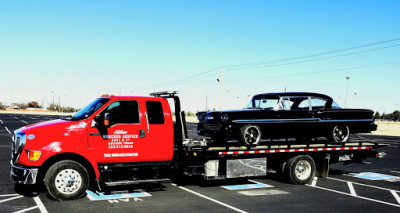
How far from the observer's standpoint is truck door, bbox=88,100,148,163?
791 centimetres

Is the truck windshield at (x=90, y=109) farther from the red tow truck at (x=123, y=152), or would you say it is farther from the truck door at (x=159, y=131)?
the truck door at (x=159, y=131)

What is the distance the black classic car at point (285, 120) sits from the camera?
9.95 meters

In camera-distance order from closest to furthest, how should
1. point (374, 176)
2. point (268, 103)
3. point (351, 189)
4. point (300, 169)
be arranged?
point (351, 189), point (300, 169), point (268, 103), point (374, 176)

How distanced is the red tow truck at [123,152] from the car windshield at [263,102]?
1.28 metres

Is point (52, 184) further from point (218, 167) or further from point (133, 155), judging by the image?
point (218, 167)

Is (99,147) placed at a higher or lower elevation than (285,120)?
lower

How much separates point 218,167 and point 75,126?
3.53 m

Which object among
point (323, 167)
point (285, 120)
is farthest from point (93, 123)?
point (323, 167)

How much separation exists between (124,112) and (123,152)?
88 cm

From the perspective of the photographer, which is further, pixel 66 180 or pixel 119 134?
pixel 119 134

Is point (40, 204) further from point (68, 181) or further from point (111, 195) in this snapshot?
point (111, 195)

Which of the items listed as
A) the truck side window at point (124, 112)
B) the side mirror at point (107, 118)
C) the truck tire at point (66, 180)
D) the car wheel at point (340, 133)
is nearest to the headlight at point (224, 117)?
the truck side window at point (124, 112)

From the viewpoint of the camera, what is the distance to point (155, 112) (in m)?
8.64

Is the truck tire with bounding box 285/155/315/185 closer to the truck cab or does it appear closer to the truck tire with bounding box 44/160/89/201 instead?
the truck cab
